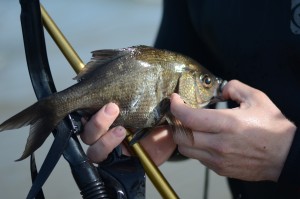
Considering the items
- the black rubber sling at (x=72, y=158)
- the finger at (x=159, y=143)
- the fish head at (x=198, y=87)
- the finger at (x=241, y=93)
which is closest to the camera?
the black rubber sling at (x=72, y=158)

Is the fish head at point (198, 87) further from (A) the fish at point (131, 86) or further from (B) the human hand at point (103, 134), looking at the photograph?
(B) the human hand at point (103, 134)

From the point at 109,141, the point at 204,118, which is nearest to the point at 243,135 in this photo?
the point at 204,118

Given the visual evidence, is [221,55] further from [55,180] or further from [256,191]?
[55,180]

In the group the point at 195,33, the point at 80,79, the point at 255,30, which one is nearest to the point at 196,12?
the point at 195,33

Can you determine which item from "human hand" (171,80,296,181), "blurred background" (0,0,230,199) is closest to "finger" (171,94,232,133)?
A: "human hand" (171,80,296,181)

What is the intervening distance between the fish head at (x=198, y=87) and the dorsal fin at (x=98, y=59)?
19cm

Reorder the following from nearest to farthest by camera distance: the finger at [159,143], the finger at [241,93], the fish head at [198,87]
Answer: the finger at [241,93] → the fish head at [198,87] → the finger at [159,143]

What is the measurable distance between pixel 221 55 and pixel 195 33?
0.94 feet

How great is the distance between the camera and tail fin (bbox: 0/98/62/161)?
1.10m

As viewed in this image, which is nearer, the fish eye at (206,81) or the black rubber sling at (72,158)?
the black rubber sling at (72,158)

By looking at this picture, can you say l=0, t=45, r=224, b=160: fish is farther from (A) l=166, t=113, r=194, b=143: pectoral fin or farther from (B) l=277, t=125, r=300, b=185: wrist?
(B) l=277, t=125, r=300, b=185: wrist

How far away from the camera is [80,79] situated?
49.2 inches

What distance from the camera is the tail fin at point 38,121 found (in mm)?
1099

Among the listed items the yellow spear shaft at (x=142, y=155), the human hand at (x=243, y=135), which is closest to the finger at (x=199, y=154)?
the human hand at (x=243, y=135)
